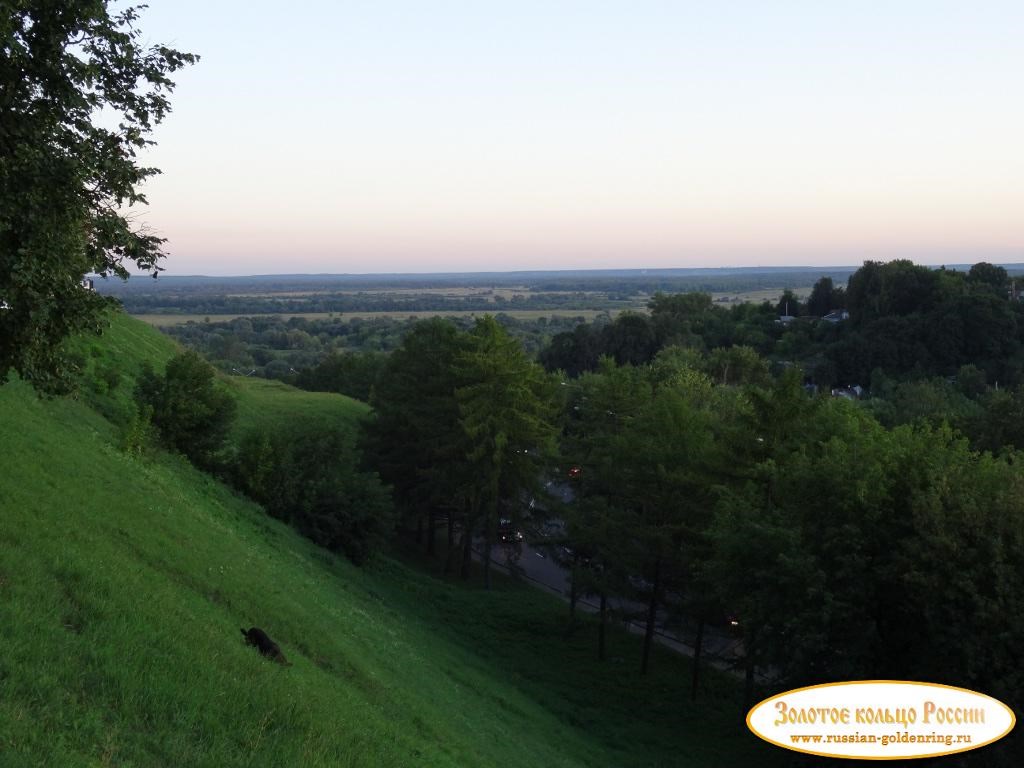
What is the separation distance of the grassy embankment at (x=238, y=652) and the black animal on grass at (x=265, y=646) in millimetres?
423

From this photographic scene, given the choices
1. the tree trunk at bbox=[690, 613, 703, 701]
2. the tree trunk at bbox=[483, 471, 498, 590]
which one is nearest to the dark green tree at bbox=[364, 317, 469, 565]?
the tree trunk at bbox=[483, 471, 498, 590]

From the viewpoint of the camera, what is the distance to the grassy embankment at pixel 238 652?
8172 millimetres

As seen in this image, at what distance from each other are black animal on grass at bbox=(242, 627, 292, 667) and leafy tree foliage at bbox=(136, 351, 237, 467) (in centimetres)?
1774

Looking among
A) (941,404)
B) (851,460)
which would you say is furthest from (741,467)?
(941,404)

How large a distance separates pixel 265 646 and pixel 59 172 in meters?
6.77

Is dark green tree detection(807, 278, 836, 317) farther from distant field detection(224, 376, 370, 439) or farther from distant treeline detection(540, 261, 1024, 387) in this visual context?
distant field detection(224, 376, 370, 439)

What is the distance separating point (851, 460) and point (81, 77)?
62.3ft

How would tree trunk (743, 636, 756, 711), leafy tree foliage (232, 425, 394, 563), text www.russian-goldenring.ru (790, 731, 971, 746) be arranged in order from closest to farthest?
text www.russian-goldenring.ru (790, 731, 971, 746), tree trunk (743, 636, 756, 711), leafy tree foliage (232, 425, 394, 563)

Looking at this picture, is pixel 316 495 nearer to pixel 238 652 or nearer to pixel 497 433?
pixel 497 433

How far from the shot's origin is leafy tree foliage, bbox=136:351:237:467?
94.5 feet

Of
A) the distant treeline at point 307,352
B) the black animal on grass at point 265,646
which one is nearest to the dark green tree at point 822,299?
the distant treeline at point 307,352

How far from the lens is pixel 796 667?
67.7ft

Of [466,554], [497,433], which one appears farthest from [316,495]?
[466,554]

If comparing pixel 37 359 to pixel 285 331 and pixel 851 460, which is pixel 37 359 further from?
pixel 285 331
